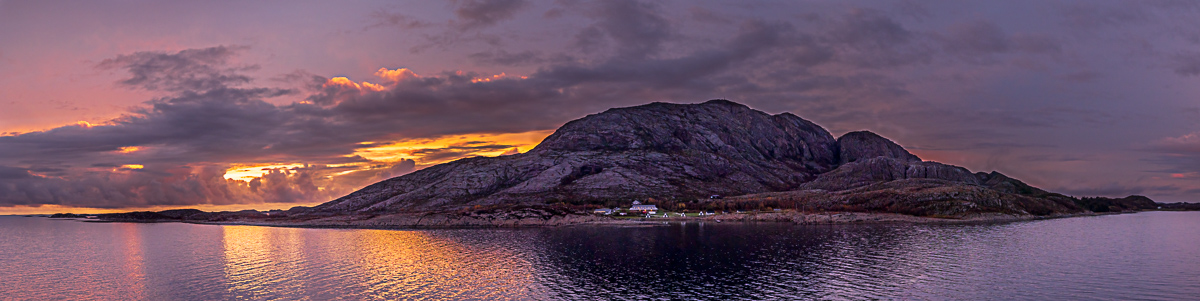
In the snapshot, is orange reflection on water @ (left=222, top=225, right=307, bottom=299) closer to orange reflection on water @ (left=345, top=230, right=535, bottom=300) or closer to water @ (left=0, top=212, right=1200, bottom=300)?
water @ (left=0, top=212, right=1200, bottom=300)

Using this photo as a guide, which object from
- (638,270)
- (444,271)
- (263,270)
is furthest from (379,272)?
(638,270)

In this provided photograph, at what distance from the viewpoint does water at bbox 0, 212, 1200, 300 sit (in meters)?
73.8

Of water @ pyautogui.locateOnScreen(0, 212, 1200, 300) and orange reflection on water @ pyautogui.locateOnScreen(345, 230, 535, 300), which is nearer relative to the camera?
water @ pyautogui.locateOnScreen(0, 212, 1200, 300)

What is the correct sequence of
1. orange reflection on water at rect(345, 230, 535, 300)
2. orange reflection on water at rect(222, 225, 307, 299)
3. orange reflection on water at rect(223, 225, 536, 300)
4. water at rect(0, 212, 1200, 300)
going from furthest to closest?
orange reflection on water at rect(222, 225, 307, 299) < orange reflection on water at rect(223, 225, 536, 300) < orange reflection on water at rect(345, 230, 535, 300) < water at rect(0, 212, 1200, 300)

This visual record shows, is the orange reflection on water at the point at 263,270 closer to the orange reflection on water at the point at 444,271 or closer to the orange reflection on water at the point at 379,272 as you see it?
the orange reflection on water at the point at 379,272

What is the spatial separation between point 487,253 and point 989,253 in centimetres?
9529

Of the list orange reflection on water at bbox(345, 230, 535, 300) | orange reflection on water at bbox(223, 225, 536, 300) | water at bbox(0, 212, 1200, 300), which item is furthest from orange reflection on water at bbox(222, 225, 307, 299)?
orange reflection on water at bbox(345, 230, 535, 300)

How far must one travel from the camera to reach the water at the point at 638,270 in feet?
242

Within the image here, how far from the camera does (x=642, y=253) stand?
118 metres

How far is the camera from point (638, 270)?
9388 centimetres

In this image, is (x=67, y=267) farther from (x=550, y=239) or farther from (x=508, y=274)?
(x=550, y=239)

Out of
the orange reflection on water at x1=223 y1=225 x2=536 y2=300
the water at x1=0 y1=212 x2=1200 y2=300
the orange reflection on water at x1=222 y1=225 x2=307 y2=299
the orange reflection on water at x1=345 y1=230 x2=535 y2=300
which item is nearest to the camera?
the water at x1=0 y1=212 x2=1200 y2=300

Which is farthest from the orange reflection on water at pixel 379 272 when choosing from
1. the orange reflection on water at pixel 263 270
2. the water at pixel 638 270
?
the water at pixel 638 270

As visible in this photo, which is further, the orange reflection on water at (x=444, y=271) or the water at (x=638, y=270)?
the orange reflection on water at (x=444, y=271)
